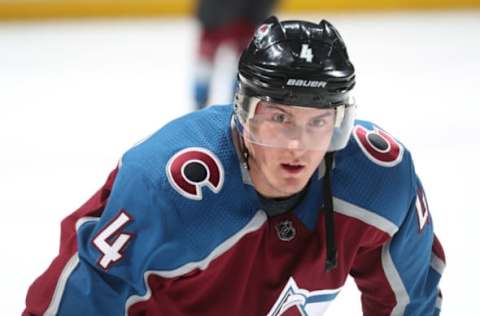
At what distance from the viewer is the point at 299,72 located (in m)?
1.56

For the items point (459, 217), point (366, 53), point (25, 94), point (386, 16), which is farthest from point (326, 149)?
point (386, 16)

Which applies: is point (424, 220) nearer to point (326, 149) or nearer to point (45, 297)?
point (326, 149)

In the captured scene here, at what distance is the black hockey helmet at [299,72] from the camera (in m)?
1.56

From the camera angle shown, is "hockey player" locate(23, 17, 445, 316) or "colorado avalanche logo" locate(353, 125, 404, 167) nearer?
"hockey player" locate(23, 17, 445, 316)

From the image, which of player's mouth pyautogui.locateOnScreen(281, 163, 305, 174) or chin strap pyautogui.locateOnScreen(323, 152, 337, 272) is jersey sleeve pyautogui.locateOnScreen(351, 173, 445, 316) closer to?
chin strap pyautogui.locateOnScreen(323, 152, 337, 272)

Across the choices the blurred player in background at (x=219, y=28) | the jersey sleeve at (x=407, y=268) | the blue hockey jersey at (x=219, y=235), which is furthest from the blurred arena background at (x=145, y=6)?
the blue hockey jersey at (x=219, y=235)

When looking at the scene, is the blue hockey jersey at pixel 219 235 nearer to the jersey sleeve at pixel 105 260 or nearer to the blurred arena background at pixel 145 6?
the jersey sleeve at pixel 105 260

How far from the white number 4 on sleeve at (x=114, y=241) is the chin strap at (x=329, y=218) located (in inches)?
13.6

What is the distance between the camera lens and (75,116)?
434 cm

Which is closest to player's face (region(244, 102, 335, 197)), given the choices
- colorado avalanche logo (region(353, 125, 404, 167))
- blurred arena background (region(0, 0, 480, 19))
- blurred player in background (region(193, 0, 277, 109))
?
colorado avalanche logo (region(353, 125, 404, 167))

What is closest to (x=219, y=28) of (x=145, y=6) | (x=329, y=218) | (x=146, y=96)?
(x=146, y=96)

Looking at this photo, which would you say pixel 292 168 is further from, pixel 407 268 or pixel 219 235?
pixel 407 268

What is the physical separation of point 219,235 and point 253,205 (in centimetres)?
8

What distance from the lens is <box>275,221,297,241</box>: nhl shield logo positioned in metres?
1.69
